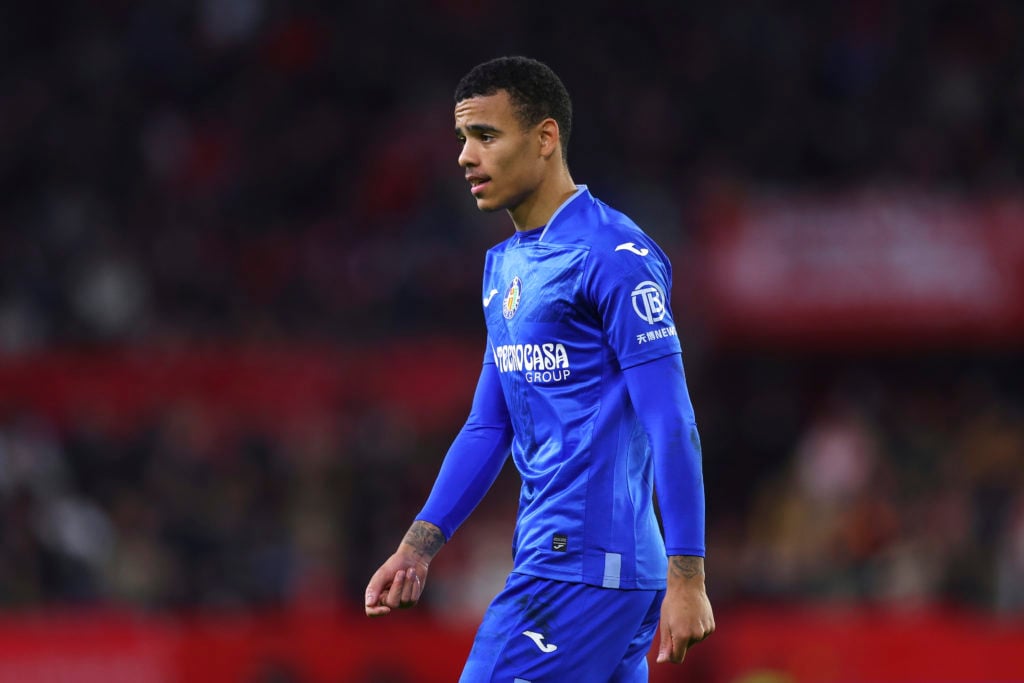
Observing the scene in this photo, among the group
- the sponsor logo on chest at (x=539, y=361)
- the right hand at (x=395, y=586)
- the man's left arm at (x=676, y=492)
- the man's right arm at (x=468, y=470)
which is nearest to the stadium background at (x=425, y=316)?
the man's right arm at (x=468, y=470)

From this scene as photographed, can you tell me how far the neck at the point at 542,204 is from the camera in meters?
4.19

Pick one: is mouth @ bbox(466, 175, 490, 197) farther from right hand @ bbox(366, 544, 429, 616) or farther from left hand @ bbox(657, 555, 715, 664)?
left hand @ bbox(657, 555, 715, 664)

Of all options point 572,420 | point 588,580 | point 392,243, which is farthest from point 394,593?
point 392,243

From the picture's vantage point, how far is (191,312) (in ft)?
41.9

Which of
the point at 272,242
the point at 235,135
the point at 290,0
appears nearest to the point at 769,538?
the point at 272,242

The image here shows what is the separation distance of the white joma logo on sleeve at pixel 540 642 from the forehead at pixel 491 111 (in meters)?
1.28

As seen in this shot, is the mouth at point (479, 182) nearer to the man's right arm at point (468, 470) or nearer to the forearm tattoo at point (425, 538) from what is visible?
the man's right arm at point (468, 470)

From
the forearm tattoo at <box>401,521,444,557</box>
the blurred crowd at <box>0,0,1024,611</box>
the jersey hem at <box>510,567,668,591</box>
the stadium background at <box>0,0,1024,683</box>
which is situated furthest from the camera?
the blurred crowd at <box>0,0,1024,611</box>

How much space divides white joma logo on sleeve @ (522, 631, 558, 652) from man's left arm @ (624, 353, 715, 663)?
31 cm

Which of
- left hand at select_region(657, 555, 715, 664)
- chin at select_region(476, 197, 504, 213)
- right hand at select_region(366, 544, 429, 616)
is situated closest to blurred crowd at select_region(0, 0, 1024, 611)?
right hand at select_region(366, 544, 429, 616)

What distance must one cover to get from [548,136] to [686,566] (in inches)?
47.4

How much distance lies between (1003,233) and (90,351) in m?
7.80

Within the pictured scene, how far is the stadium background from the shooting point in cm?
1004

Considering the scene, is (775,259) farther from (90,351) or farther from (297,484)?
A: (90,351)
